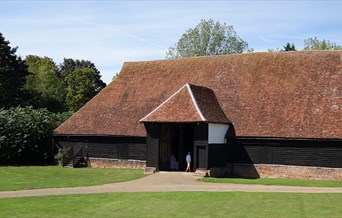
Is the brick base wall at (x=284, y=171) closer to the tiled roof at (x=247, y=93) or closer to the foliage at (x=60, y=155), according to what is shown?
the tiled roof at (x=247, y=93)

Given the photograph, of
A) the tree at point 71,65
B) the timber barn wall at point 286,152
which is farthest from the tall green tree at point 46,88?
the timber barn wall at point 286,152

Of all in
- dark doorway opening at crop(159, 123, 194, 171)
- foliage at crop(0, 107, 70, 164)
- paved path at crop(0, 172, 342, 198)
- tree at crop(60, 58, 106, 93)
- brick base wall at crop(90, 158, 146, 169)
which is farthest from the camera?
tree at crop(60, 58, 106, 93)

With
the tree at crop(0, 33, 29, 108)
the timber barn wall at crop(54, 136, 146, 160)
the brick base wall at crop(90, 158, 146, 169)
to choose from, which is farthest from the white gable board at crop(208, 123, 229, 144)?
the tree at crop(0, 33, 29, 108)

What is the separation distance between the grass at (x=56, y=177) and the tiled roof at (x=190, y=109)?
415 centimetres

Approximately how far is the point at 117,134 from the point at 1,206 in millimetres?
17736

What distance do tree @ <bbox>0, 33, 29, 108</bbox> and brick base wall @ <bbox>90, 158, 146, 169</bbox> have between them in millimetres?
24878

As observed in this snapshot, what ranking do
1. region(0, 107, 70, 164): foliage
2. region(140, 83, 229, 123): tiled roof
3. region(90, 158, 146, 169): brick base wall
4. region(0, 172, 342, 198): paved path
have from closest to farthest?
region(0, 172, 342, 198): paved path < region(140, 83, 229, 123): tiled roof < region(90, 158, 146, 169): brick base wall < region(0, 107, 70, 164): foliage

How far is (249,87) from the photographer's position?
3447 centimetres

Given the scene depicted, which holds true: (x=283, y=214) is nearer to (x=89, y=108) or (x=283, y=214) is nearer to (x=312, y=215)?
(x=312, y=215)

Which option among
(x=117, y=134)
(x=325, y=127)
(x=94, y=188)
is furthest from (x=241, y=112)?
(x=94, y=188)

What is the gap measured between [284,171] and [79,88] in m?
54.5

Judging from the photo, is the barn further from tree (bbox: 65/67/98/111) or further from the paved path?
tree (bbox: 65/67/98/111)

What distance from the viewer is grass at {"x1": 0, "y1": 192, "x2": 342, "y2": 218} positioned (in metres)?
16.1

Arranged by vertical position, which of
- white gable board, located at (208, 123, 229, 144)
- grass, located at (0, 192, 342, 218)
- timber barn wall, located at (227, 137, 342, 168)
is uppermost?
white gable board, located at (208, 123, 229, 144)
